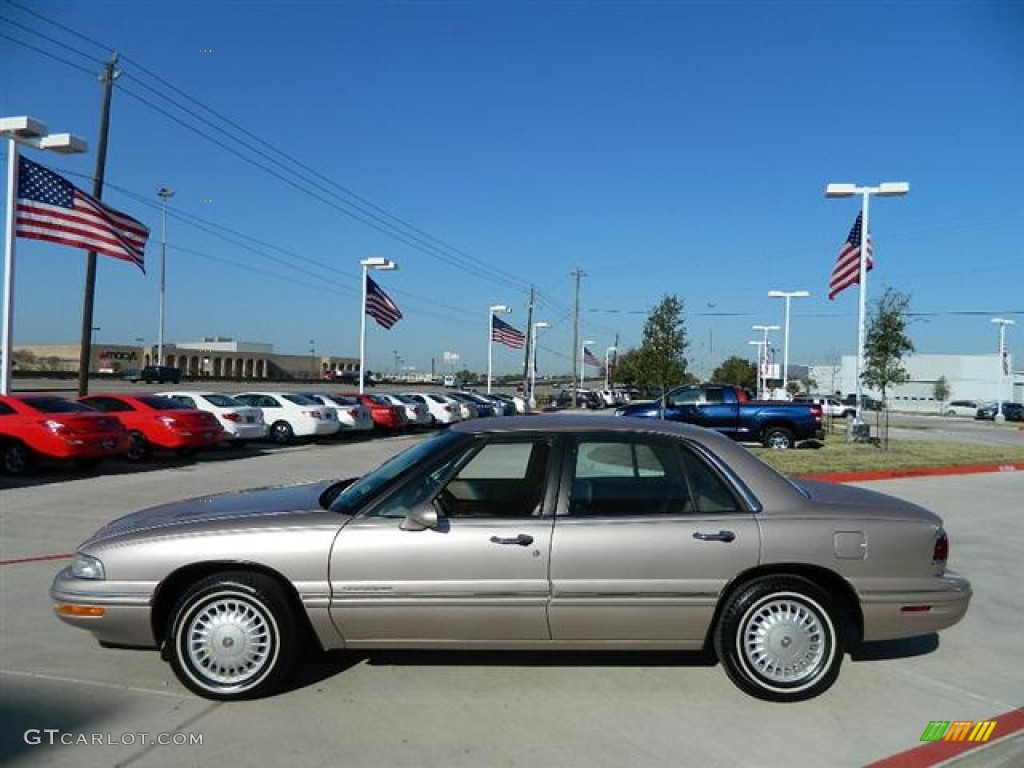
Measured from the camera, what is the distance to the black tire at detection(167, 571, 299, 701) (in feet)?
14.0

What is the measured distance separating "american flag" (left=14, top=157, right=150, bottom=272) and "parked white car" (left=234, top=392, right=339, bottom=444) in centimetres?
614

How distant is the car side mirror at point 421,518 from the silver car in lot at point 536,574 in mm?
11

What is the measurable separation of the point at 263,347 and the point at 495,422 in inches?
5796

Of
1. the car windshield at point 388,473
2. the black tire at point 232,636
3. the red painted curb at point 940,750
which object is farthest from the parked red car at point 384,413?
the red painted curb at point 940,750

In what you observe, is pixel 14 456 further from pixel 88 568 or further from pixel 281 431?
pixel 88 568

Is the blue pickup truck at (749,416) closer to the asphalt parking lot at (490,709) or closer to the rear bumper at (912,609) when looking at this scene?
the asphalt parking lot at (490,709)

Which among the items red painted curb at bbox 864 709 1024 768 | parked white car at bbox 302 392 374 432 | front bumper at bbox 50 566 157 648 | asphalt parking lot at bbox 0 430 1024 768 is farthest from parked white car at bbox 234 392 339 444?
red painted curb at bbox 864 709 1024 768

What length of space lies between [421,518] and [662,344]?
23266 mm

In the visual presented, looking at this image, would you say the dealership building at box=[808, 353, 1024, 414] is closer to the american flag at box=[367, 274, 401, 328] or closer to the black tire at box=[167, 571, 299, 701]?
the american flag at box=[367, 274, 401, 328]

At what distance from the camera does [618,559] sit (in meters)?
4.32

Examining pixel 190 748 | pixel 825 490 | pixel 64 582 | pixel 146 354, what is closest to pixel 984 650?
pixel 825 490

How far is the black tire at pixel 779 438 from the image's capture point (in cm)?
2153

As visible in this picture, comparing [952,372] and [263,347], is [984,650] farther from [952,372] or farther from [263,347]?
[263,347]

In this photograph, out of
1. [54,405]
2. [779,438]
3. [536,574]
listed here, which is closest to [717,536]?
[536,574]
